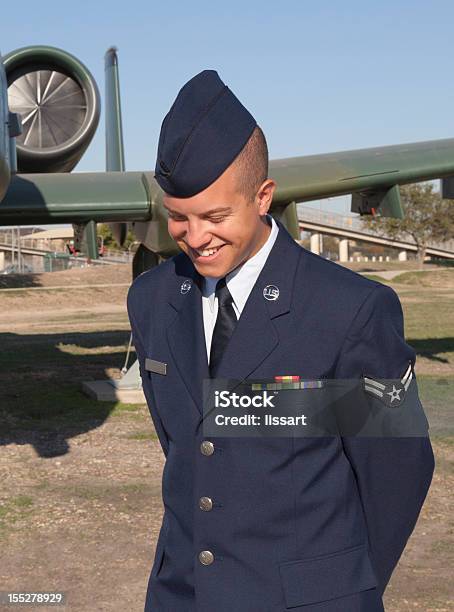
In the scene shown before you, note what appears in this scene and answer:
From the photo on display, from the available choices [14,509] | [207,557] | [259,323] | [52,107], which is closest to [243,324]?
[259,323]

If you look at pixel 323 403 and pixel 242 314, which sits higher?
pixel 242 314

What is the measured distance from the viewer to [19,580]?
5125 mm

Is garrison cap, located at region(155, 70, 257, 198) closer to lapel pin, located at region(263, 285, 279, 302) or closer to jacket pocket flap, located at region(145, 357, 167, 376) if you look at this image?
lapel pin, located at region(263, 285, 279, 302)

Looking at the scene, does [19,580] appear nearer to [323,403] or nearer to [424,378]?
[323,403]

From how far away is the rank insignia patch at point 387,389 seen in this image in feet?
6.08

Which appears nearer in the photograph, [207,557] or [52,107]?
[207,557]

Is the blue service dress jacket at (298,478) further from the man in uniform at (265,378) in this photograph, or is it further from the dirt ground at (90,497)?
the dirt ground at (90,497)

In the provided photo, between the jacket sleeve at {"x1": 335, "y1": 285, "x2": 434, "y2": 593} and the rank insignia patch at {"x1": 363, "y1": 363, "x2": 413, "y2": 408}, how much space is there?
0.04 feet

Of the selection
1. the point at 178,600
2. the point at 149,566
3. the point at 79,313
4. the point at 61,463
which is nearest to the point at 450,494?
the point at 149,566

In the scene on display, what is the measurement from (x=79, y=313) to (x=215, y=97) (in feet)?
87.0

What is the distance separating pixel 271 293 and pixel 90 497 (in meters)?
5.26

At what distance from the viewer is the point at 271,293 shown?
1910mm

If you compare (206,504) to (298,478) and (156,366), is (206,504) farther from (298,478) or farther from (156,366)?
(156,366)

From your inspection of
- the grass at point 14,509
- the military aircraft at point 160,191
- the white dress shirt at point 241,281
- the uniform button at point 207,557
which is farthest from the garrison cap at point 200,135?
the military aircraft at point 160,191
